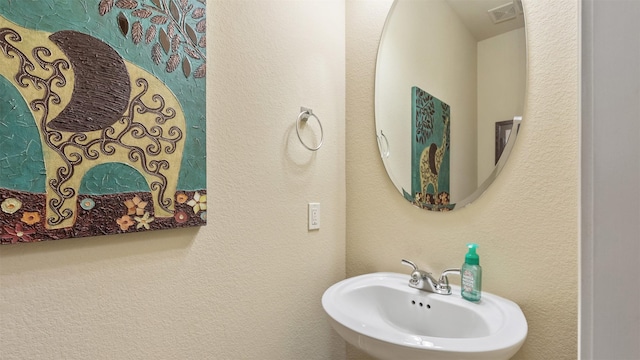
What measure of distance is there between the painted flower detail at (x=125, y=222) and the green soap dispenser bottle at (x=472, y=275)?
104 cm

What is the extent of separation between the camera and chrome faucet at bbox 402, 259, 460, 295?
1.11 m

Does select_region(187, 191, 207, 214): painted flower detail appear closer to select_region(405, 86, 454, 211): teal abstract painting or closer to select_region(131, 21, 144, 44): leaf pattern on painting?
select_region(131, 21, 144, 44): leaf pattern on painting

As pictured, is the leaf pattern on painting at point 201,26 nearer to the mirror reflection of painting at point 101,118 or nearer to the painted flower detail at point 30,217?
the mirror reflection of painting at point 101,118

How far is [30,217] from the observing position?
0.65 metres

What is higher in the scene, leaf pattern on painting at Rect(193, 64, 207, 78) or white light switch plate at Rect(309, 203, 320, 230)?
leaf pattern on painting at Rect(193, 64, 207, 78)

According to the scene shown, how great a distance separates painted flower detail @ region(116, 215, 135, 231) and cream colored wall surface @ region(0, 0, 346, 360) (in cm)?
4

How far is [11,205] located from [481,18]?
1469mm

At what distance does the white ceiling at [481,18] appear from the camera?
1062 millimetres

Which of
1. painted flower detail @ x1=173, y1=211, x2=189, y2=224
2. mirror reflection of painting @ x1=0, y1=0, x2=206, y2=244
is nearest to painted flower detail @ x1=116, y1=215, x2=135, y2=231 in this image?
mirror reflection of painting @ x1=0, y1=0, x2=206, y2=244

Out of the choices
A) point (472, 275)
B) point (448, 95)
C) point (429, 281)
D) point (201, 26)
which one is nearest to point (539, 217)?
point (472, 275)

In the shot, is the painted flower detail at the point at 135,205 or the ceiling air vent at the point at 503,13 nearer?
the painted flower detail at the point at 135,205

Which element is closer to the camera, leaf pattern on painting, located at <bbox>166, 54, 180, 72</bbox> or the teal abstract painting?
leaf pattern on painting, located at <bbox>166, 54, 180, 72</bbox>

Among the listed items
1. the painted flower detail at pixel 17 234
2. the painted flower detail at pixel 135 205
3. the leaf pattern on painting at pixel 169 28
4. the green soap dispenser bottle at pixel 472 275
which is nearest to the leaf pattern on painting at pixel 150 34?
the leaf pattern on painting at pixel 169 28

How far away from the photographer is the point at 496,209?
1071 mm
